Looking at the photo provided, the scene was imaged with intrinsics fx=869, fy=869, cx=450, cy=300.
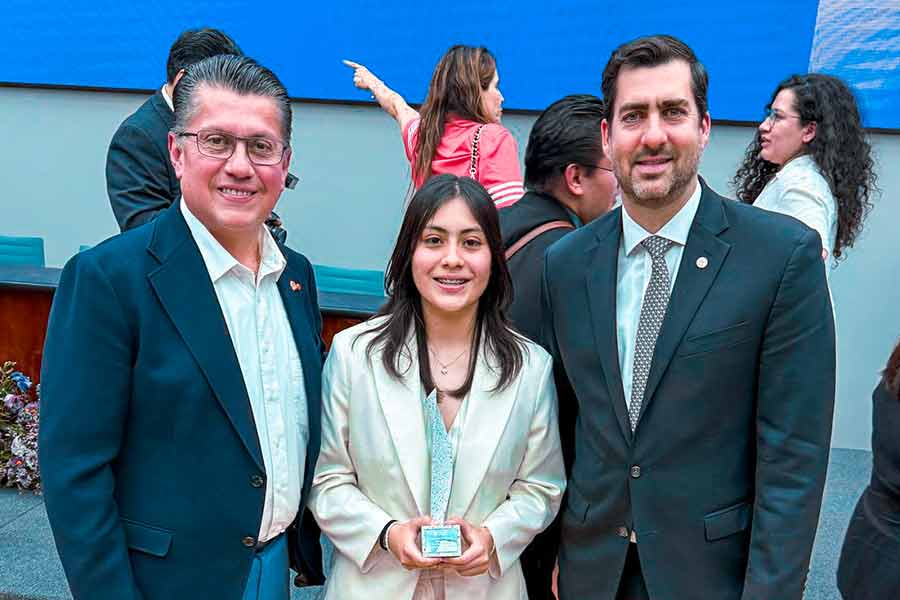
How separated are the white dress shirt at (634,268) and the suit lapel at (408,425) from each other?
44cm

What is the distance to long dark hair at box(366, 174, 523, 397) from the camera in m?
1.94

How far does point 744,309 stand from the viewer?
1680mm

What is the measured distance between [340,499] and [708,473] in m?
0.77

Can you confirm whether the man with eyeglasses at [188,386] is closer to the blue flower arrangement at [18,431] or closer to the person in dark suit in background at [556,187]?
the person in dark suit in background at [556,187]

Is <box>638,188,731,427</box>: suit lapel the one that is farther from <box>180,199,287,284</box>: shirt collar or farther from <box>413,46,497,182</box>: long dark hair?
<box>413,46,497,182</box>: long dark hair

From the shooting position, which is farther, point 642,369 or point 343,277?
point 343,277

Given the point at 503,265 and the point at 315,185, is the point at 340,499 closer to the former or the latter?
the point at 503,265

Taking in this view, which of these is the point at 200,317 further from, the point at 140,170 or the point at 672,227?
the point at 140,170

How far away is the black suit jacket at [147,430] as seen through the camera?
5.13 feet

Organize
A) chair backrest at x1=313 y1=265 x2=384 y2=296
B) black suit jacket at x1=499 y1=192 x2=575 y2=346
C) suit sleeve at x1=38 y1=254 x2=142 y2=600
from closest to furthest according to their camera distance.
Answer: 1. suit sleeve at x1=38 y1=254 x2=142 y2=600
2. black suit jacket at x1=499 y1=192 x2=575 y2=346
3. chair backrest at x1=313 y1=265 x2=384 y2=296

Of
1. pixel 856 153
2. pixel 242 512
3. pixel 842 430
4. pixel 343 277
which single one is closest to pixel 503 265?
pixel 242 512

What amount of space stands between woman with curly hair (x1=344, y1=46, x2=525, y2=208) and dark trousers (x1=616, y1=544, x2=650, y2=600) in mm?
1812

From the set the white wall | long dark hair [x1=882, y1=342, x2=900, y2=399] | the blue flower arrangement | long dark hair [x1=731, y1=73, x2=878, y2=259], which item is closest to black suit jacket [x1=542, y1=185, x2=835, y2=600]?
long dark hair [x1=882, y1=342, x2=900, y2=399]

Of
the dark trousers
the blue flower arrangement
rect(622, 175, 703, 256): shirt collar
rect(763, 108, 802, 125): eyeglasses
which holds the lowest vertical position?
the blue flower arrangement
